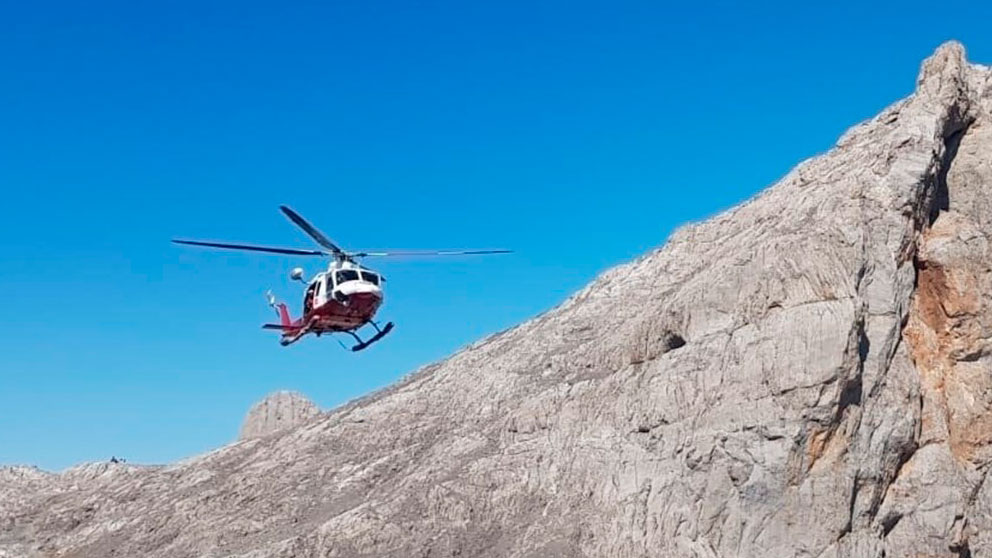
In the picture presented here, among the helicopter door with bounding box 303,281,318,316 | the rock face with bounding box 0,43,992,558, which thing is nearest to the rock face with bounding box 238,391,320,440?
the rock face with bounding box 0,43,992,558

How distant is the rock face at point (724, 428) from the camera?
28.6 metres

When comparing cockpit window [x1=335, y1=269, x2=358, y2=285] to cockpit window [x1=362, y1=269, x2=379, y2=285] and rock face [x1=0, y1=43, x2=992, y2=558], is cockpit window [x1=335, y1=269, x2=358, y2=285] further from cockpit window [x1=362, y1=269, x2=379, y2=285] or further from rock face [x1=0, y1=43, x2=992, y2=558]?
rock face [x1=0, y1=43, x2=992, y2=558]

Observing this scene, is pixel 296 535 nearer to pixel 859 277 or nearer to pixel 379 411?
pixel 379 411

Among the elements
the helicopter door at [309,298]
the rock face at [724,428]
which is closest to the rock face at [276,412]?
the rock face at [724,428]

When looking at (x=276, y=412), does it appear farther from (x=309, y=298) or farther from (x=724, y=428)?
(x=724, y=428)

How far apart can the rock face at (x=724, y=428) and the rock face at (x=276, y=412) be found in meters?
7.87

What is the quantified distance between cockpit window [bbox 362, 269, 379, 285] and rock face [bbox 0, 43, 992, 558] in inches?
169

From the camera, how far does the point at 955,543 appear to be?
29984 millimetres

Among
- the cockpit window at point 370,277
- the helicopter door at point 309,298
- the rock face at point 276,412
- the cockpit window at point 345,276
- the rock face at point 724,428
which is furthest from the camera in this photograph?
the rock face at point 276,412

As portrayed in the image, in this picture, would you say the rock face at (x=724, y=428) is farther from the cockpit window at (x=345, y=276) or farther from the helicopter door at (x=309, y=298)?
the cockpit window at (x=345, y=276)

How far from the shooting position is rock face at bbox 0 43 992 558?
2859 cm

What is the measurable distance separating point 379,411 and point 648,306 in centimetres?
937

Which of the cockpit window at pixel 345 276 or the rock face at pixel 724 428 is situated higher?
the cockpit window at pixel 345 276

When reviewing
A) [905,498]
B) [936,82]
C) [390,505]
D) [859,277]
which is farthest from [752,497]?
[936,82]
